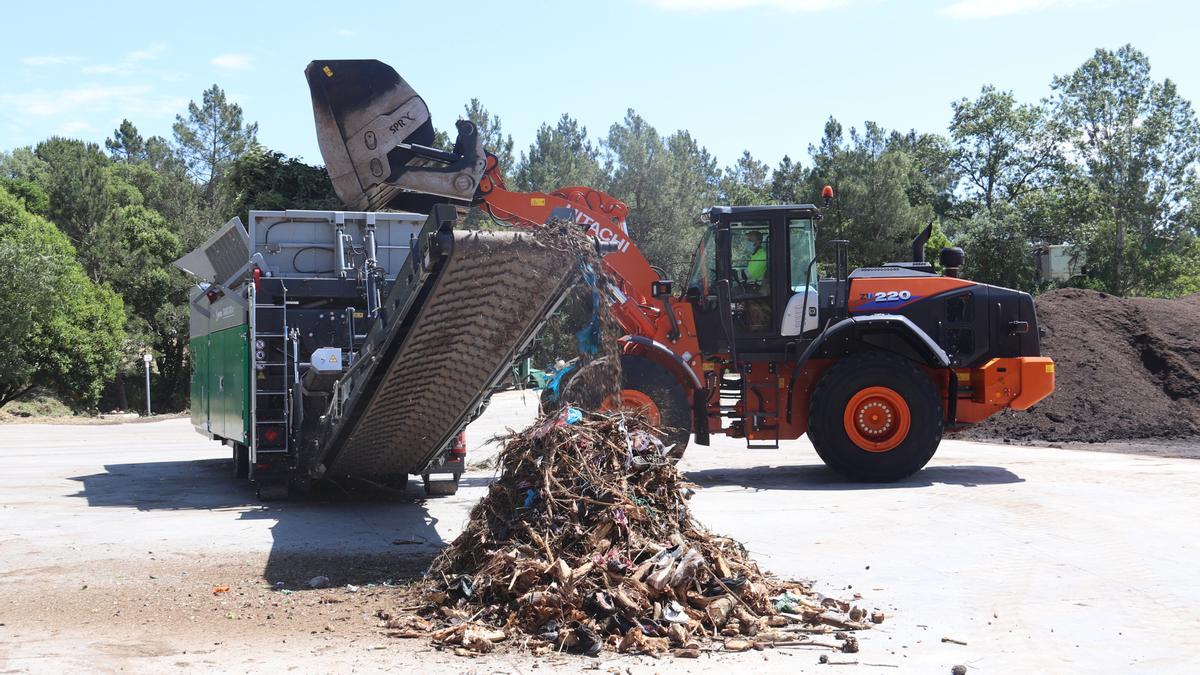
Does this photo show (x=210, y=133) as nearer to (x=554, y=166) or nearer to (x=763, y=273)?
(x=554, y=166)

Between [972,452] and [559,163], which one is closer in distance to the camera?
[972,452]

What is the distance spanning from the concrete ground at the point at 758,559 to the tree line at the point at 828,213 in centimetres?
2279

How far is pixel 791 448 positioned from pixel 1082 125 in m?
34.6

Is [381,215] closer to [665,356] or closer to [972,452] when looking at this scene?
[665,356]

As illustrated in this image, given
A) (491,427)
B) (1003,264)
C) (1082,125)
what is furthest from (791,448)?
(1082,125)

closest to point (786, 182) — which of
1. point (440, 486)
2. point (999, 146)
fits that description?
point (999, 146)

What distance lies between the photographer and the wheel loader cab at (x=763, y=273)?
12.4 metres

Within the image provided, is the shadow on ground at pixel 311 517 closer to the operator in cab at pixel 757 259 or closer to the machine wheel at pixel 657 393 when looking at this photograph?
the machine wheel at pixel 657 393

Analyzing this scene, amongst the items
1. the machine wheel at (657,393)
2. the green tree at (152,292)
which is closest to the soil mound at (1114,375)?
the machine wheel at (657,393)

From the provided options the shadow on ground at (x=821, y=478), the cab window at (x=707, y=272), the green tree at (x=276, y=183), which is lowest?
the shadow on ground at (x=821, y=478)

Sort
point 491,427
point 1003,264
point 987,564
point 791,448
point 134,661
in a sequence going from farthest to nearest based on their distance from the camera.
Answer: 1. point 1003,264
2. point 491,427
3. point 791,448
4. point 987,564
5. point 134,661

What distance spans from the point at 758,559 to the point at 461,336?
2.71 meters

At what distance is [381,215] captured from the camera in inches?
462

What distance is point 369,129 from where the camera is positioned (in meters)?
11.6
